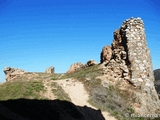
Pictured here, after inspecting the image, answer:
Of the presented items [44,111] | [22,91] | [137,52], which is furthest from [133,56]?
[22,91]

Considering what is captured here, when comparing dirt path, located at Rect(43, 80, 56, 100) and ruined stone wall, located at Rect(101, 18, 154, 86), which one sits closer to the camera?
dirt path, located at Rect(43, 80, 56, 100)

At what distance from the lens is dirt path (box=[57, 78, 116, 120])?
20.0 m

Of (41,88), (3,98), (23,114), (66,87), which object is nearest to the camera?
(23,114)

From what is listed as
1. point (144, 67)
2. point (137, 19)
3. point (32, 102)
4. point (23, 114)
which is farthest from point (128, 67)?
point (23, 114)

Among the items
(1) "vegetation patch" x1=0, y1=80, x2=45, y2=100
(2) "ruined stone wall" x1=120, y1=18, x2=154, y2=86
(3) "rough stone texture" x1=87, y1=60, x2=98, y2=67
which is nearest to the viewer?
(1) "vegetation patch" x1=0, y1=80, x2=45, y2=100

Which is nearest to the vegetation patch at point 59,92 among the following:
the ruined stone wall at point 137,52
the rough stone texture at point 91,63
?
the ruined stone wall at point 137,52

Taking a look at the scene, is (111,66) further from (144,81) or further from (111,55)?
(144,81)

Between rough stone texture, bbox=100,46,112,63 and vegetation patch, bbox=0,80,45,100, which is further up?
rough stone texture, bbox=100,46,112,63

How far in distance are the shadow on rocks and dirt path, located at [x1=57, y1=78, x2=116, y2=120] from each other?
951 millimetres

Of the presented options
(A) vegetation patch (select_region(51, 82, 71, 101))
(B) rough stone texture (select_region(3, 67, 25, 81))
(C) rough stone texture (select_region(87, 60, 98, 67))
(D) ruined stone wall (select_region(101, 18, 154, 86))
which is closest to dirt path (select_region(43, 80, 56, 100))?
(A) vegetation patch (select_region(51, 82, 71, 101))

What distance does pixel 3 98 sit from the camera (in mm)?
18375

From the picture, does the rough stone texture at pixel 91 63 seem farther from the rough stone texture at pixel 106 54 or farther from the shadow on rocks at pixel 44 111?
the shadow on rocks at pixel 44 111

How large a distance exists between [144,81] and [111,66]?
511 cm

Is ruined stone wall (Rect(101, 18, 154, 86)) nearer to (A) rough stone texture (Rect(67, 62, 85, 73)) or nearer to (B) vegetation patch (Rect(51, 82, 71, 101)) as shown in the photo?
Result: (B) vegetation patch (Rect(51, 82, 71, 101))
